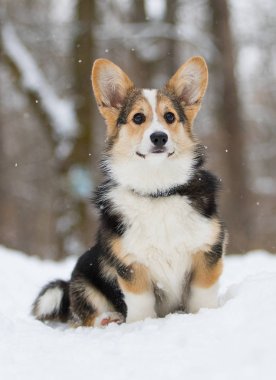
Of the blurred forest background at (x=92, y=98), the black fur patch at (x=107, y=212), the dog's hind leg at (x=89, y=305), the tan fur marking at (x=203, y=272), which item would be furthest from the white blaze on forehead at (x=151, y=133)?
the blurred forest background at (x=92, y=98)

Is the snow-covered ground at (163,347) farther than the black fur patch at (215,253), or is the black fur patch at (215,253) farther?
the black fur patch at (215,253)

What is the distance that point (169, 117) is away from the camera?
452cm

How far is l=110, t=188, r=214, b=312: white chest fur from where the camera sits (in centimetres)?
413

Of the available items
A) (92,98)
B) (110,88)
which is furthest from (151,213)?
(92,98)

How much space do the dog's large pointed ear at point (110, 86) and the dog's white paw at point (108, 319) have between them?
5.02ft

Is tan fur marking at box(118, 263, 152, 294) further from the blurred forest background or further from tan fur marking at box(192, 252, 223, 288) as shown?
the blurred forest background

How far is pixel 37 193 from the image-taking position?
70.9 ft

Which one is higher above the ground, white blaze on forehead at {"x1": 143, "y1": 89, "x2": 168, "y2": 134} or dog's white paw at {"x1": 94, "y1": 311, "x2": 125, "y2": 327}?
white blaze on forehead at {"x1": 143, "y1": 89, "x2": 168, "y2": 134}

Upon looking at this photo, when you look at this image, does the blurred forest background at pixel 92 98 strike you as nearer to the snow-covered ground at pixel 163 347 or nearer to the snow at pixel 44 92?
the snow at pixel 44 92

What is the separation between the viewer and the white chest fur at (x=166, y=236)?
413 cm

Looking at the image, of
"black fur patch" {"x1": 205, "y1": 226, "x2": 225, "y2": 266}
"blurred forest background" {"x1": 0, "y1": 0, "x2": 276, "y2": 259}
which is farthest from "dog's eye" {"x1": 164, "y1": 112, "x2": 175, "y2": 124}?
"blurred forest background" {"x1": 0, "y1": 0, "x2": 276, "y2": 259}

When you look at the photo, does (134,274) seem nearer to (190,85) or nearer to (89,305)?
(89,305)

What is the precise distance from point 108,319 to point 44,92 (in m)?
8.41

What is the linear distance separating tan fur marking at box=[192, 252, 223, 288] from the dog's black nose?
79 cm
